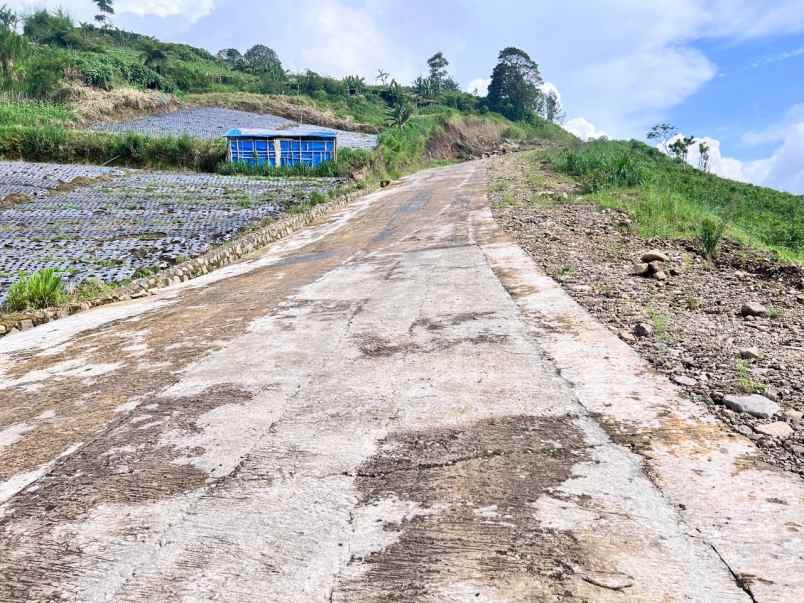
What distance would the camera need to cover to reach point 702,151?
49562mm

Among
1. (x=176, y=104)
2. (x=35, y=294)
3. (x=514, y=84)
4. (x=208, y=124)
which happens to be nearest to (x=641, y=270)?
(x=35, y=294)

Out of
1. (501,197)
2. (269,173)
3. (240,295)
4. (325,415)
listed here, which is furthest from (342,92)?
(325,415)

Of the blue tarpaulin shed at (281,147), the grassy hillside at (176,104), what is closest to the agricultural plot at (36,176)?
the grassy hillside at (176,104)


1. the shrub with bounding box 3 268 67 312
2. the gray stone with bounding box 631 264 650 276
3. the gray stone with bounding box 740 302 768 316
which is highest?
the gray stone with bounding box 631 264 650 276

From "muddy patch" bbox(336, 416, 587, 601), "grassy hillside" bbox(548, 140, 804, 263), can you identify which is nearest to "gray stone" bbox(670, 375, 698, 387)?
"muddy patch" bbox(336, 416, 587, 601)

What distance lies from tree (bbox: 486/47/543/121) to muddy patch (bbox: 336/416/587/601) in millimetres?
67465

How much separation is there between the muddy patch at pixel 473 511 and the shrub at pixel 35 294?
20.6ft

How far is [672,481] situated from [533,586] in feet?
3.23

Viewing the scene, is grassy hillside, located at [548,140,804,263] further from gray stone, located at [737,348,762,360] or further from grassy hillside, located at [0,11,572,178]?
grassy hillside, located at [0,11,572,178]

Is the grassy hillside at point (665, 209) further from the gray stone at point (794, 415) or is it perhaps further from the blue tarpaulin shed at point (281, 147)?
the blue tarpaulin shed at point (281, 147)

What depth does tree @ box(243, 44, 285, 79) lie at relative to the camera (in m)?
59.5

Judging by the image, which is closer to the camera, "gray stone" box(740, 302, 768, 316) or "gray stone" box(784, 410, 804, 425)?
"gray stone" box(784, 410, 804, 425)

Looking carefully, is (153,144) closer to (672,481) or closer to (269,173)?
(269,173)

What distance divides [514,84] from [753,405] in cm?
6934
